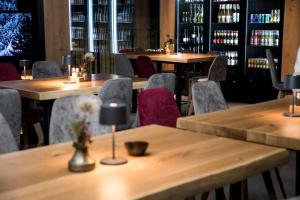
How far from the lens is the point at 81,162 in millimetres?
2057

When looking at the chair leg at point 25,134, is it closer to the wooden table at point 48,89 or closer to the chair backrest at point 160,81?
the wooden table at point 48,89

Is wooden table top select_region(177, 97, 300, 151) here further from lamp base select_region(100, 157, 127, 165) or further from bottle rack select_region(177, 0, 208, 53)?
bottle rack select_region(177, 0, 208, 53)

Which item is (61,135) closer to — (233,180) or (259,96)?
(233,180)

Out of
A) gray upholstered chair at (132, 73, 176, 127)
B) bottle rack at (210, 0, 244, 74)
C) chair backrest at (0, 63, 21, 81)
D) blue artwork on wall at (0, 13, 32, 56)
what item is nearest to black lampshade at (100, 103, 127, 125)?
gray upholstered chair at (132, 73, 176, 127)

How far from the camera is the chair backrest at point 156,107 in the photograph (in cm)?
358

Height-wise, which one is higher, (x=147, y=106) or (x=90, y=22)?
(x=90, y=22)

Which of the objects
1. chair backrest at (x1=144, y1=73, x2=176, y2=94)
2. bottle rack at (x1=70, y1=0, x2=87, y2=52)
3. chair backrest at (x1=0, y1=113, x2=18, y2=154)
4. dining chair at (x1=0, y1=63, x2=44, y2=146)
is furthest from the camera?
bottle rack at (x1=70, y1=0, x2=87, y2=52)

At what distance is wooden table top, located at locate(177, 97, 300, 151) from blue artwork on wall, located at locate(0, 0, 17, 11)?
4883 mm

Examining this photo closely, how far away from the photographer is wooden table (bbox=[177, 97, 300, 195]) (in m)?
2.62

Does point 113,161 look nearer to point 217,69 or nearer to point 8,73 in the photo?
point 8,73

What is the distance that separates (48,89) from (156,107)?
Answer: 4.27 ft

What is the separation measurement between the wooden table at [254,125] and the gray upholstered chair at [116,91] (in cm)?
125

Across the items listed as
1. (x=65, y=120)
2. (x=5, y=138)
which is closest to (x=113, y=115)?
(x=5, y=138)

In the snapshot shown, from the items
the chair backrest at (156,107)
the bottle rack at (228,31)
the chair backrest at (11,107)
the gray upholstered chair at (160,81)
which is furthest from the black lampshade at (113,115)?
the bottle rack at (228,31)
